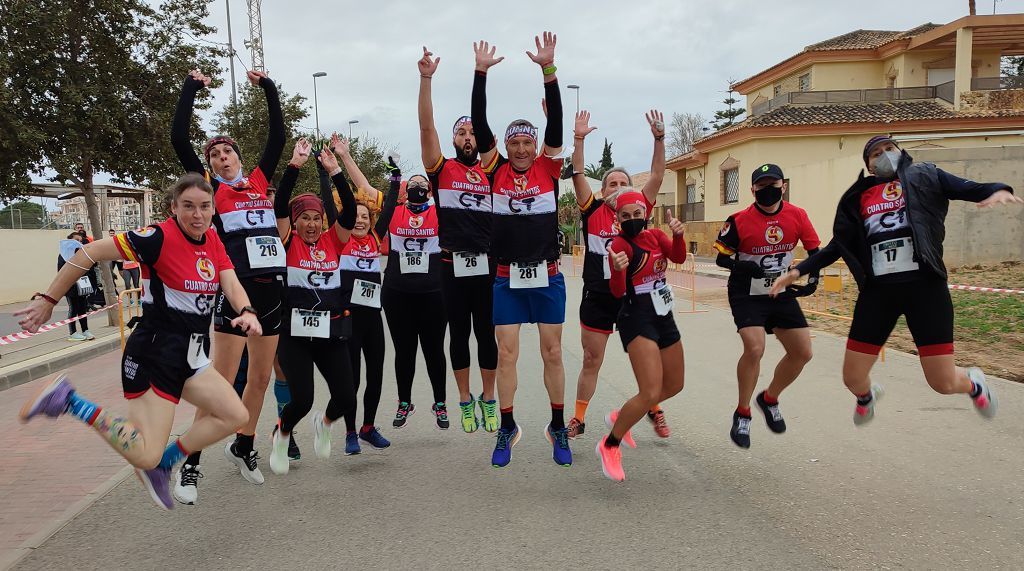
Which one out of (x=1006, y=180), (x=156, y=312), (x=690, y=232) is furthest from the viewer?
(x=690, y=232)

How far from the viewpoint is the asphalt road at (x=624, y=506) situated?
12.1ft

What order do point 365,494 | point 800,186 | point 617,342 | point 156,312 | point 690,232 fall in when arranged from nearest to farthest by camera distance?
point 156,312 < point 365,494 < point 617,342 < point 800,186 < point 690,232

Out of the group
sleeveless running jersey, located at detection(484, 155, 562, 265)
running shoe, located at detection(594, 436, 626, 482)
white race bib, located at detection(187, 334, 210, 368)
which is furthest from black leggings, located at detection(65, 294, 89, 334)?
running shoe, located at detection(594, 436, 626, 482)

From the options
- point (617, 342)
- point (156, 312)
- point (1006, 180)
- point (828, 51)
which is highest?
point (828, 51)

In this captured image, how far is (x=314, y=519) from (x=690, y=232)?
35834 millimetres

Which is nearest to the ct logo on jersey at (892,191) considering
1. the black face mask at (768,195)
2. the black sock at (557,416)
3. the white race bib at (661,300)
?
the black face mask at (768,195)

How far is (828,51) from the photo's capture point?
33.8m

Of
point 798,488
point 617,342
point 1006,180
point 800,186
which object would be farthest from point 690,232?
point 798,488

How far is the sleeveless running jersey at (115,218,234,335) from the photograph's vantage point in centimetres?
405

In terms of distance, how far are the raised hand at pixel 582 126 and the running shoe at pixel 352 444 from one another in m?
3.14

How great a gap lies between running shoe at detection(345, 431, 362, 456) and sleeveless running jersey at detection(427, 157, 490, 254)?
182 centimetres

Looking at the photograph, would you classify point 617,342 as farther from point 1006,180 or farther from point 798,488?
point 1006,180

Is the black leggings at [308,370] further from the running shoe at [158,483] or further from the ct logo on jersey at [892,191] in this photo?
the ct logo on jersey at [892,191]

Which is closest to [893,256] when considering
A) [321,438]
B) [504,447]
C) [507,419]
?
[507,419]
